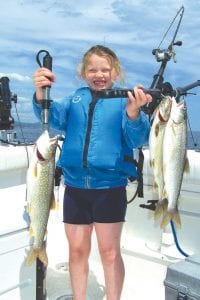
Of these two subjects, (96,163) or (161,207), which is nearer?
(161,207)

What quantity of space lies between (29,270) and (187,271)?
1.34 meters

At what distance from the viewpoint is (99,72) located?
378cm

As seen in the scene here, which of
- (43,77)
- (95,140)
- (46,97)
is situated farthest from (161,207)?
(43,77)

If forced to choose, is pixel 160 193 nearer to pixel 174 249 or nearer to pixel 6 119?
pixel 174 249

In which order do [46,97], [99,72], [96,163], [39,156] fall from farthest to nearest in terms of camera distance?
[99,72] → [96,163] → [46,97] → [39,156]

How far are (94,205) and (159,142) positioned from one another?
2.78ft

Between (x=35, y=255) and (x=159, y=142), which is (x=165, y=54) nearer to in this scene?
(x=159, y=142)

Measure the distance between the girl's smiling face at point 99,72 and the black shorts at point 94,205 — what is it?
88 centimetres

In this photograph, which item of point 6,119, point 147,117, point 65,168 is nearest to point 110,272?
point 65,168

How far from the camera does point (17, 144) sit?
5734mm

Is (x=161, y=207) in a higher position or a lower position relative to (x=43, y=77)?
lower

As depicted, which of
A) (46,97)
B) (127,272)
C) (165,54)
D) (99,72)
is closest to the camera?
(46,97)

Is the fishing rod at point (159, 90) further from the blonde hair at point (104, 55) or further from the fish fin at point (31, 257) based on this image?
the fish fin at point (31, 257)

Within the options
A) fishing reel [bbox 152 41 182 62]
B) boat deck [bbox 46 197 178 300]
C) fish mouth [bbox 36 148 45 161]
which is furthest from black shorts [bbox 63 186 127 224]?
fishing reel [bbox 152 41 182 62]
